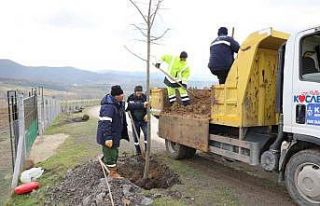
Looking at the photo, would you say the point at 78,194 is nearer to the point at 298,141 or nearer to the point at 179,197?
the point at 179,197

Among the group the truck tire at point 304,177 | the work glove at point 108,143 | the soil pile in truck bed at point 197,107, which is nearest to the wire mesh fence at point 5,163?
the work glove at point 108,143

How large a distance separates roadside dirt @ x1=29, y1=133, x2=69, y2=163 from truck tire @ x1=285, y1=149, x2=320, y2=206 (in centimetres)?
648

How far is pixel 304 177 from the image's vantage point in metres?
5.09

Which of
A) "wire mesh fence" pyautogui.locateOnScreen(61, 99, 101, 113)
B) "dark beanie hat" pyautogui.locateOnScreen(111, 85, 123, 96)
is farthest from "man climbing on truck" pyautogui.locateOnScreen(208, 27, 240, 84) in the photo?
"wire mesh fence" pyautogui.locateOnScreen(61, 99, 101, 113)

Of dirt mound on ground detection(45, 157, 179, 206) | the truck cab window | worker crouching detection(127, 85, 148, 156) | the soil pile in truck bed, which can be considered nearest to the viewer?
the truck cab window

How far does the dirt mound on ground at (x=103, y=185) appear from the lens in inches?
220

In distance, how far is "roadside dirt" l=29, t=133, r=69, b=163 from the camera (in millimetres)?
10016

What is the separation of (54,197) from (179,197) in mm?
2084

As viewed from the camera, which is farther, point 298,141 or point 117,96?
point 117,96

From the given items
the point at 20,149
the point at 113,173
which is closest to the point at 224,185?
the point at 113,173

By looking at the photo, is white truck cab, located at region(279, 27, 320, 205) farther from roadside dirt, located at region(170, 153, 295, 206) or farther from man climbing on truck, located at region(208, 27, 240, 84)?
man climbing on truck, located at region(208, 27, 240, 84)

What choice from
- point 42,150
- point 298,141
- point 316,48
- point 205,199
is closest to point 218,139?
point 205,199

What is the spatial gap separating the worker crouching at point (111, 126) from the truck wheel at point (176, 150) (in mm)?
1910

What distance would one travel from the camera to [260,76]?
6.13 m
